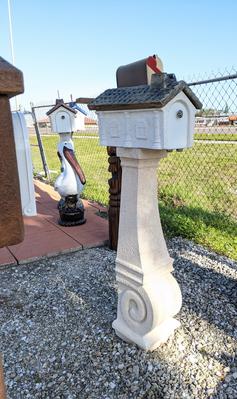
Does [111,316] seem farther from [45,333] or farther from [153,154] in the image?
[153,154]

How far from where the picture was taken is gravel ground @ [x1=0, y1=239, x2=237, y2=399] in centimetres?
178

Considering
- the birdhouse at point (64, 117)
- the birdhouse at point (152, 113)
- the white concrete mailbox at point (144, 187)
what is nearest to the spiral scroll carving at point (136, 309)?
the white concrete mailbox at point (144, 187)

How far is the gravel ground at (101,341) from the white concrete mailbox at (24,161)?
134 cm

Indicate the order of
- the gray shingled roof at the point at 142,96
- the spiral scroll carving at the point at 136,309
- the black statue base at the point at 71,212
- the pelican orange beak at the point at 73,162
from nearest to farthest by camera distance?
the gray shingled roof at the point at 142,96, the spiral scroll carving at the point at 136,309, the pelican orange beak at the point at 73,162, the black statue base at the point at 71,212

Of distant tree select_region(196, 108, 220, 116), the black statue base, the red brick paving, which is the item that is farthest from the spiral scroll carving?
distant tree select_region(196, 108, 220, 116)

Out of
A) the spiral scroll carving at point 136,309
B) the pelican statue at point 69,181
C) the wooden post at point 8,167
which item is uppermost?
the wooden post at point 8,167

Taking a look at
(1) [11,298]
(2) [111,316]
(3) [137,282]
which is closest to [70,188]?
(1) [11,298]

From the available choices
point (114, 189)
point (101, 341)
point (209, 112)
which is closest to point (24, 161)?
point (101, 341)

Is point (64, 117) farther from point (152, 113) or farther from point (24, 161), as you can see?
point (24, 161)

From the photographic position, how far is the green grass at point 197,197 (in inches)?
146

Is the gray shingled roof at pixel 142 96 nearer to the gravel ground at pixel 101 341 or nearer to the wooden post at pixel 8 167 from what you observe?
the wooden post at pixel 8 167

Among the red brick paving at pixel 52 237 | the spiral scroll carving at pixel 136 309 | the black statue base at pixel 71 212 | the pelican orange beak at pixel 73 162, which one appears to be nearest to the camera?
the spiral scroll carving at pixel 136 309

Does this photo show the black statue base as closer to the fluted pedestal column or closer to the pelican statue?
the pelican statue

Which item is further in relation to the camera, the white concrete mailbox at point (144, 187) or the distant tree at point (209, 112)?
the distant tree at point (209, 112)
